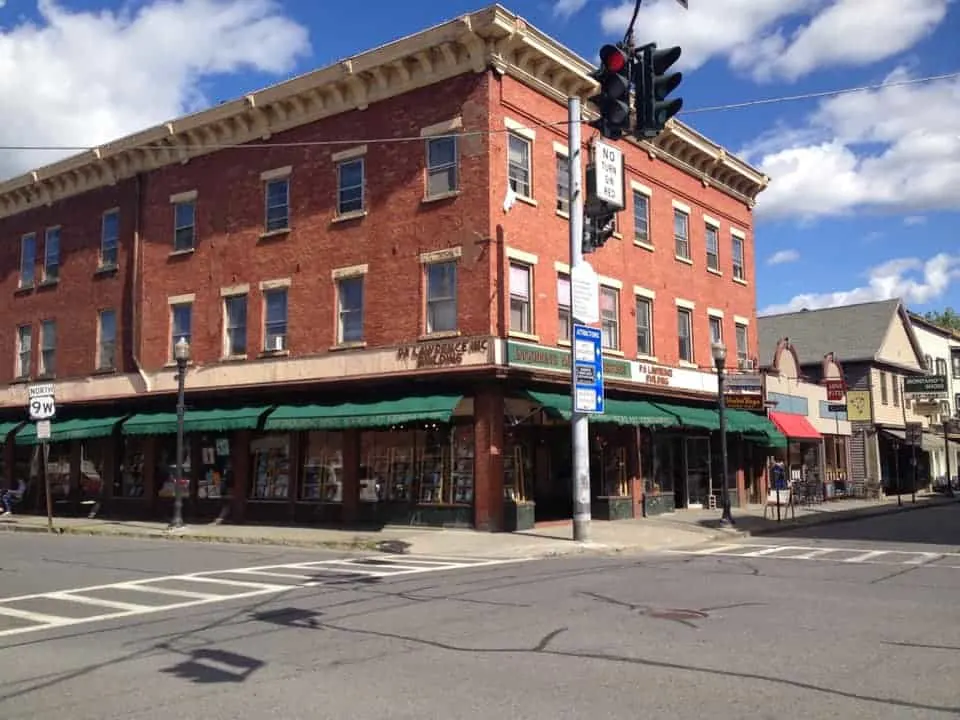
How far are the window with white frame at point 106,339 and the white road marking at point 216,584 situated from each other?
1587 centimetres

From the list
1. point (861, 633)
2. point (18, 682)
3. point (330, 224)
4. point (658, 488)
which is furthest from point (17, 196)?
point (861, 633)

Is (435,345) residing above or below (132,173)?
below

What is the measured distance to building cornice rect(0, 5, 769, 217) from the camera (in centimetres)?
2138

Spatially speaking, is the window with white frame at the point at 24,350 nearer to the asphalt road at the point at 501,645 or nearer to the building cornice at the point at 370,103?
the building cornice at the point at 370,103

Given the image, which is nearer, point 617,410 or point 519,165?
point 519,165

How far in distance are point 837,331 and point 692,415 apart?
23011mm

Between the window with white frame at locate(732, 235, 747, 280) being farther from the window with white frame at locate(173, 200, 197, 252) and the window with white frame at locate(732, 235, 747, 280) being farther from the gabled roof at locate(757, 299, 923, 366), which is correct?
the window with white frame at locate(173, 200, 197, 252)

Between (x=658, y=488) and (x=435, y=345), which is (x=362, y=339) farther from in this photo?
(x=658, y=488)

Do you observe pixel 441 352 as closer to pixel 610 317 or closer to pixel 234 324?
pixel 610 317

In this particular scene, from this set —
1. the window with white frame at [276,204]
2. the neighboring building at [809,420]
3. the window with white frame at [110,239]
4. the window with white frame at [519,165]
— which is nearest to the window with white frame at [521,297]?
the window with white frame at [519,165]

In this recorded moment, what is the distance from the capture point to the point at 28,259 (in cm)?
3238

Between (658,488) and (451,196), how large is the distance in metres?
11.1

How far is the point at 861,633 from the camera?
8.59 m

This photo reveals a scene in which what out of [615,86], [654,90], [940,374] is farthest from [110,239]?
[940,374]
